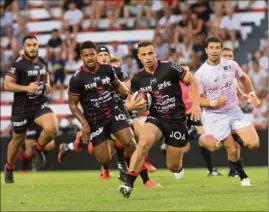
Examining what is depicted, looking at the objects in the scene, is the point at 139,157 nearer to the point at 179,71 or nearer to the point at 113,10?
the point at 179,71

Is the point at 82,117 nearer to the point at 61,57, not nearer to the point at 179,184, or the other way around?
the point at 179,184

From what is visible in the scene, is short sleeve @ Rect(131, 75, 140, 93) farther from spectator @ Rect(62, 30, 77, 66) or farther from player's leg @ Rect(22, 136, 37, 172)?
spectator @ Rect(62, 30, 77, 66)

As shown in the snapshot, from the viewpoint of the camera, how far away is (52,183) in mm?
17312

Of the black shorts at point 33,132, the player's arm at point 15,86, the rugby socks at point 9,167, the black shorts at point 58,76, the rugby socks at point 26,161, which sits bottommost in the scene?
the rugby socks at point 26,161

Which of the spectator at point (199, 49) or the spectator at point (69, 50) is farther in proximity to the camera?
the spectator at point (69, 50)

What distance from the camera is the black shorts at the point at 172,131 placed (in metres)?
13.6

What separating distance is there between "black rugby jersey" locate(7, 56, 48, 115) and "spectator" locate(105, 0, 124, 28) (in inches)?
527

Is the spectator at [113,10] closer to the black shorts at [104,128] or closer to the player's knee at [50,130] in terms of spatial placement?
the player's knee at [50,130]

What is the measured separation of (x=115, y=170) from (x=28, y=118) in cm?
686

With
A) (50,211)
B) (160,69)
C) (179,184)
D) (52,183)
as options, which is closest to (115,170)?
(52,183)

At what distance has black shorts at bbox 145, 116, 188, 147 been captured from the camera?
44.5 ft

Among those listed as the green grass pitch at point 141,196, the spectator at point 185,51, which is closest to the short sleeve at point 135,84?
the green grass pitch at point 141,196

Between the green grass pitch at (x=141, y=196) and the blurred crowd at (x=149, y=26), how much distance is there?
8.93m

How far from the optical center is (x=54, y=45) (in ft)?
96.9
